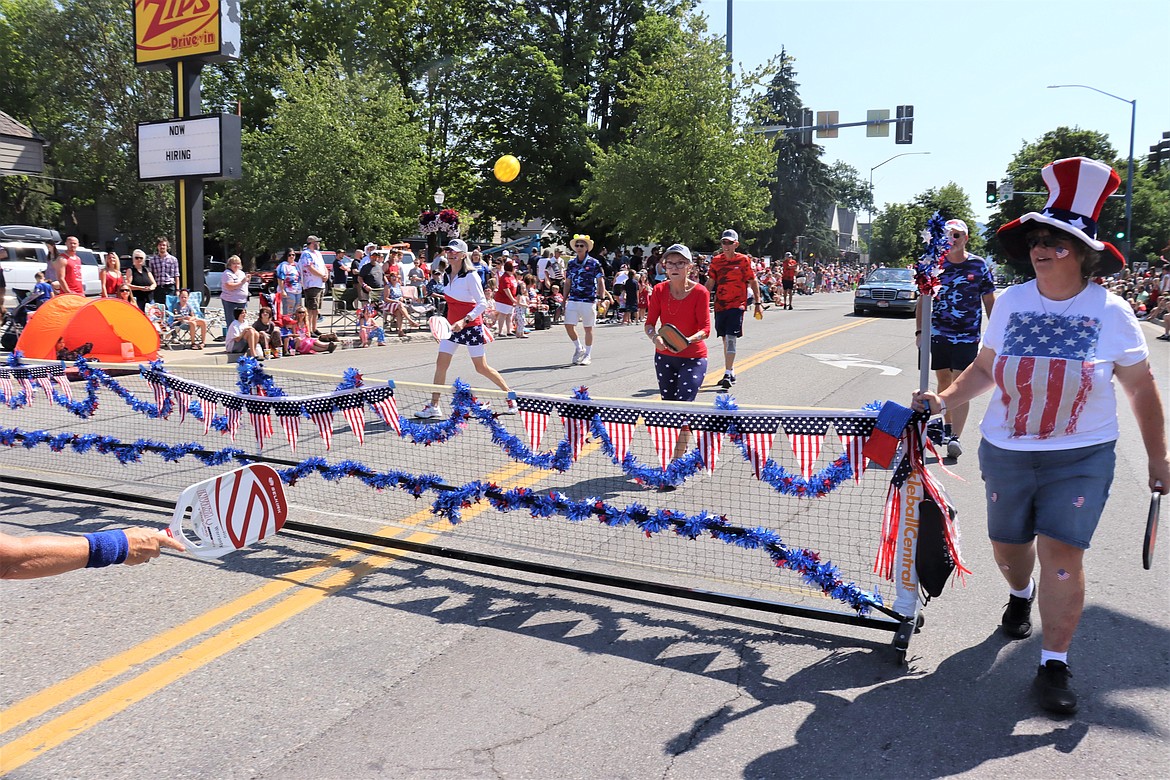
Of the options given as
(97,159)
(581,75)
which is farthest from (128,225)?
(581,75)

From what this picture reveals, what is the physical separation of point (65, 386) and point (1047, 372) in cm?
691

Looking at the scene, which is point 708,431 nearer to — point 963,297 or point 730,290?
point 963,297

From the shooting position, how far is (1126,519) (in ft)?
19.8

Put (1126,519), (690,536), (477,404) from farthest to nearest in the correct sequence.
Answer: (1126,519) → (477,404) → (690,536)

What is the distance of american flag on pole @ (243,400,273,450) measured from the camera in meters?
6.00

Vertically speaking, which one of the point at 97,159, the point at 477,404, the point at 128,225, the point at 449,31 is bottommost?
the point at 477,404

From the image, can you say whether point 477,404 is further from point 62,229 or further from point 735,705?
point 62,229

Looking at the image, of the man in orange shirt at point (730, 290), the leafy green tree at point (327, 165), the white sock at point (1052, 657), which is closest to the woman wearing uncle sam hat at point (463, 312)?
the man in orange shirt at point (730, 290)

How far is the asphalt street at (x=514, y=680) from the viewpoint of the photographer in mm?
3098

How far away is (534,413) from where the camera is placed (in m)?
5.29

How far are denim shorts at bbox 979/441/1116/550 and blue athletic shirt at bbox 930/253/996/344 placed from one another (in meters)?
4.08

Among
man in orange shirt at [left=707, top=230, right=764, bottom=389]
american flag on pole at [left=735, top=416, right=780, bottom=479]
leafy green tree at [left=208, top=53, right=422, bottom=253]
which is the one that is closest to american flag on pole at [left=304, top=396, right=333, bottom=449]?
american flag on pole at [left=735, top=416, right=780, bottom=479]

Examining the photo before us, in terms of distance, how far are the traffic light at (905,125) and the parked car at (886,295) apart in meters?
4.49

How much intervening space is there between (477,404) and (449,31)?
4943cm
